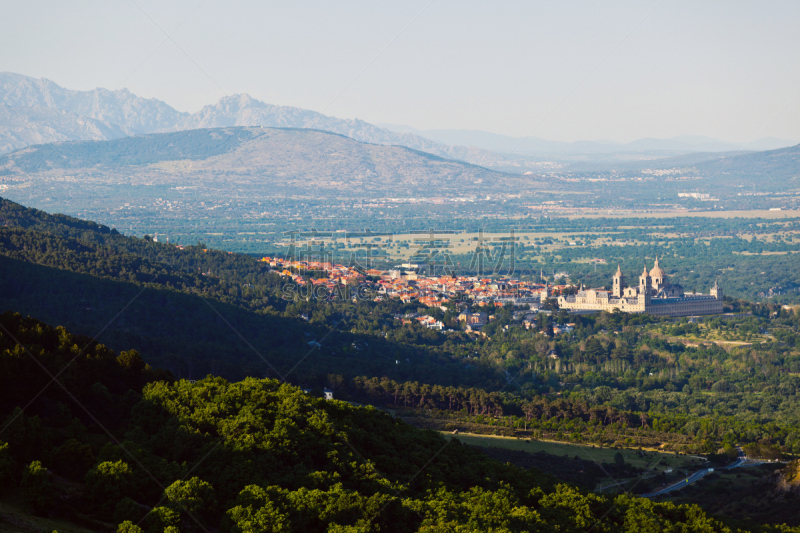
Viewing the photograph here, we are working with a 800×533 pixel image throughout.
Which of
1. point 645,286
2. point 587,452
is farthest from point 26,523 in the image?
point 645,286

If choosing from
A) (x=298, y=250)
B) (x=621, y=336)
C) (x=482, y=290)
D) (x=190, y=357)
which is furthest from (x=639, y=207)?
(x=190, y=357)

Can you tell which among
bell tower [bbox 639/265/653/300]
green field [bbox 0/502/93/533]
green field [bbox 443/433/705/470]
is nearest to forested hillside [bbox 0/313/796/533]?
green field [bbox 0/502/93/533]

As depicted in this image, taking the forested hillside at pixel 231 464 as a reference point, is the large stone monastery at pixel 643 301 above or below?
below

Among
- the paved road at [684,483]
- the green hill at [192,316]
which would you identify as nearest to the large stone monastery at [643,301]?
the green hill at [192,316]

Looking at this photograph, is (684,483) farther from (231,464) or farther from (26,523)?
(26,523)

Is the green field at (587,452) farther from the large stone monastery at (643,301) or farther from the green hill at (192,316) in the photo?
the large stone monastery at (643,301)
